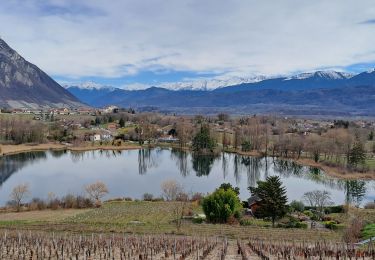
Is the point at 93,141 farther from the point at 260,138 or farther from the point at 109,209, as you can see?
the point at 109,209

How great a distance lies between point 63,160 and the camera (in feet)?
236

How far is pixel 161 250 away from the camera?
57.1ft

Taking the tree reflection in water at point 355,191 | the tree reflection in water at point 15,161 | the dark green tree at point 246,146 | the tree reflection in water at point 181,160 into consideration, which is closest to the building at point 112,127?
the tree reflection in water at point 181,160

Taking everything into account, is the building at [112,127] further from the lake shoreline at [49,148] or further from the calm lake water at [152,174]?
the calm lake water at [152,174]

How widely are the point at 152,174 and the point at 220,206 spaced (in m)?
30.6

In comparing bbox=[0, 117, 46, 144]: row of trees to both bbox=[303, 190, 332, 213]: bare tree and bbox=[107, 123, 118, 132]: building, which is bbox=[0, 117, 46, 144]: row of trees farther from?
bbox=[303, 190, 332, 213]: bare tree

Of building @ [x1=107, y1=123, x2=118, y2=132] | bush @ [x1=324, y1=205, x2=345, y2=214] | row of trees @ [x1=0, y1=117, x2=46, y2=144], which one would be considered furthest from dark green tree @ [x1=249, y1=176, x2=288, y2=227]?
building @ [x1=107, y1=123, x2=118, y2=132]

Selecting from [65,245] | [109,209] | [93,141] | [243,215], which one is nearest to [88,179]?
[109,209]

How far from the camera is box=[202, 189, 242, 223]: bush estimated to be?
29.1 m

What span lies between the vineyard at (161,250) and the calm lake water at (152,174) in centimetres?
2462

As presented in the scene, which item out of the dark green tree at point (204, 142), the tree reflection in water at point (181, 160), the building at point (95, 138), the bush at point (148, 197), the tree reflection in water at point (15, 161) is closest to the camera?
the bush at point (148, 197)

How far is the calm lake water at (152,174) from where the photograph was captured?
158 feet

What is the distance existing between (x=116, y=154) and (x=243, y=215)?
5262 cm

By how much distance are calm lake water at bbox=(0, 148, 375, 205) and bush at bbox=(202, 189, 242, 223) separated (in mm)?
15886
